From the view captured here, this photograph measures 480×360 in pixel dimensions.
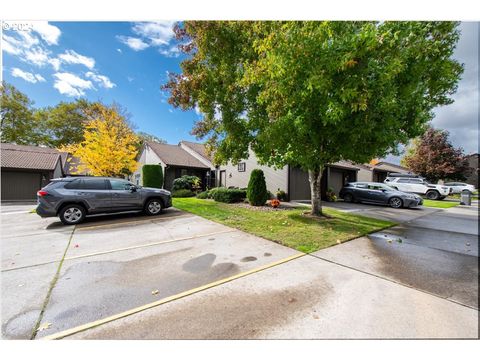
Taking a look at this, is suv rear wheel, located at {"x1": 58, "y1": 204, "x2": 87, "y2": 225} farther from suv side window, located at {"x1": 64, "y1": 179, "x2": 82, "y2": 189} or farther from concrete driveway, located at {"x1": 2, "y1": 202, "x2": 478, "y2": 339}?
concrete driveway, located at {"x1": 2, "y1": 202, "x2": 478, "y2": 339}

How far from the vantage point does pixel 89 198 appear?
745cm

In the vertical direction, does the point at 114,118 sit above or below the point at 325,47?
above

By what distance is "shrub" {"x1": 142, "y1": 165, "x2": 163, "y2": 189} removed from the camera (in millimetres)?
17453

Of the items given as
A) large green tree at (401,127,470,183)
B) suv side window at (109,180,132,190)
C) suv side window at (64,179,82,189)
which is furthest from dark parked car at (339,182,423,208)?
suv side window at (64,179,82,189)

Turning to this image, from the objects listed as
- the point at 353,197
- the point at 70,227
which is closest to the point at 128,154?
the point at 70,227

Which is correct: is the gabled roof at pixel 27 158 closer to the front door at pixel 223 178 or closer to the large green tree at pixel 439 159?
the front door at pixel 223 178

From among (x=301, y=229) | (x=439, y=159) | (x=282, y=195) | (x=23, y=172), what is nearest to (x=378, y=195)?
(x=282, y=195)

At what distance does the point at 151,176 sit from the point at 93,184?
1008 centimetres

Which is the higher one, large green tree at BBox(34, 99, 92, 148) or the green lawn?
large green tree at BBox(34, 99, 92, 148)

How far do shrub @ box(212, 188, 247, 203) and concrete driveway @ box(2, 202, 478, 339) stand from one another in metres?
7.45

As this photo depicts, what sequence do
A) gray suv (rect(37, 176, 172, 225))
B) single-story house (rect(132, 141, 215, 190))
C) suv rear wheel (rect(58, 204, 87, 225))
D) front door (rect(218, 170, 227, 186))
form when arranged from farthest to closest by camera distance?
single-story house (rect(132, 141, 215, 190)) < front door (rect(218, 170, 227, 186)) < suv rear wheel (rect(58, 204, 87, 225)) < gray suv (rect(37, 176, 172, 225))

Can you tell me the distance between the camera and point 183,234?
5938 mm
